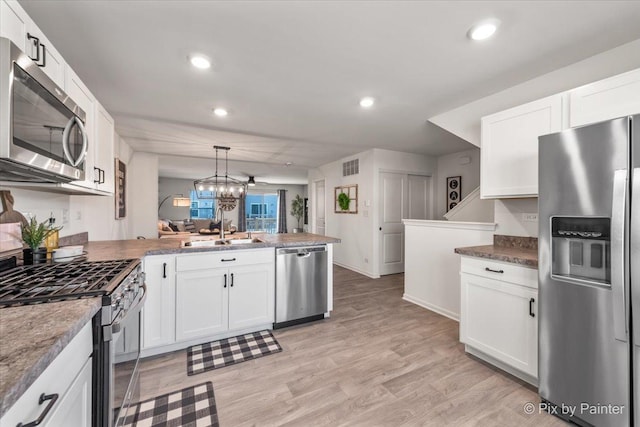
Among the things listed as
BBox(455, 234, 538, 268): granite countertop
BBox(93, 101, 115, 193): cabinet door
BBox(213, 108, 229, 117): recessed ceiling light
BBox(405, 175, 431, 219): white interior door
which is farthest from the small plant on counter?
BBox(405, 175, 431, 219): white interior door

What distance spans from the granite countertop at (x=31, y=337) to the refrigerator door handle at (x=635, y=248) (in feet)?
7.52

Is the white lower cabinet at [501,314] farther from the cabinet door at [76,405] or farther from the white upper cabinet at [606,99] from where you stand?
the cabinet door at [76,405]

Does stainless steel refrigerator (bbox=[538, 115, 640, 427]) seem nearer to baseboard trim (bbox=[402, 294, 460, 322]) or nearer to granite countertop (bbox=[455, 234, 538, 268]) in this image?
granite countertop (bbox=[455, 234, 538, 268])

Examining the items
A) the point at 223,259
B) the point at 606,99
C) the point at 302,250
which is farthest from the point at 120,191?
the point at 606,99

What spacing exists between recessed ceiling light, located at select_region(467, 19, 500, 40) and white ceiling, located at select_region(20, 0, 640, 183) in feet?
0.15

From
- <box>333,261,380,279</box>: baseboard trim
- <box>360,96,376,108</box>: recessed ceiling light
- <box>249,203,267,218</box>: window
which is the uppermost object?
<box>360,96,376,108</box>: recessed ceiling light

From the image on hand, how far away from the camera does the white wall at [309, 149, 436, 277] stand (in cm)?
485

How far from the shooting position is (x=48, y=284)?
1188 millimetres

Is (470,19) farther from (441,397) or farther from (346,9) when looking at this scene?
(441,397)

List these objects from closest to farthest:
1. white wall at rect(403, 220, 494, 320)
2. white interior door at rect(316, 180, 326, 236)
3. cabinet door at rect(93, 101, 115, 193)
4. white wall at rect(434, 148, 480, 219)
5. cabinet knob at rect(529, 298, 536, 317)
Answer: cabinet knob at rect(529, 298, 536, 317) → cabinet door at rect(93, 101, 115, 193) → white wall at rect(403, 220, 494, 320) → white wall at rect(434, 148, 480, 219) → white interior door at rect(316, 180, 326, 236)

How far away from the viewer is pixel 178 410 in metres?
1.66

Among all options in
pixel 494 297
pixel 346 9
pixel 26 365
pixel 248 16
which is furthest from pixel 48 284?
pixel 494 297

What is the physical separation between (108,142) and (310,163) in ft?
14.6

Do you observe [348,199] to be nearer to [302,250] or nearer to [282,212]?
[302,250]
